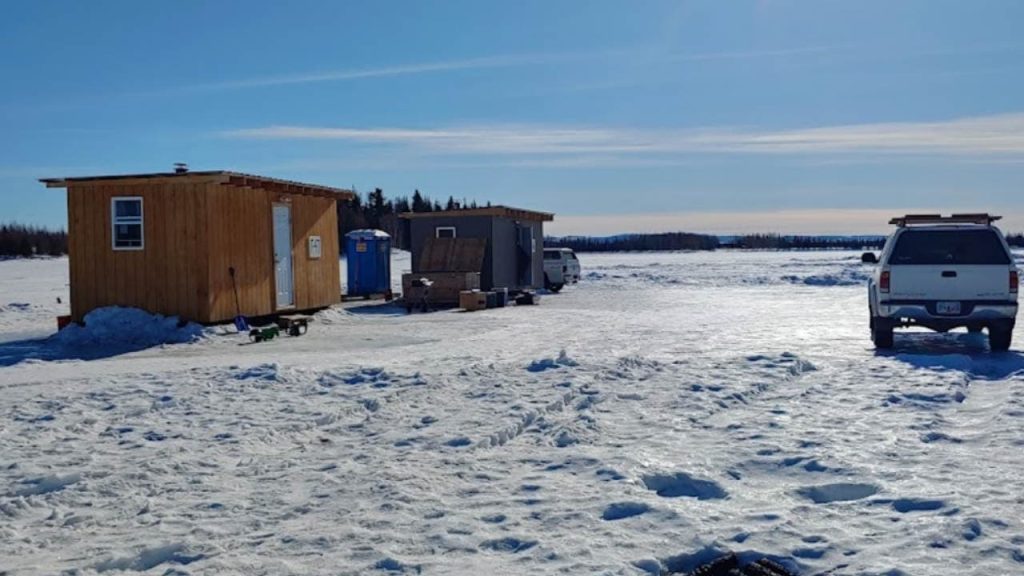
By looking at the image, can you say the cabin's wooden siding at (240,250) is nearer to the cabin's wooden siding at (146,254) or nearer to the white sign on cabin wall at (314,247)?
the cabin's wooden siding at (146,254)

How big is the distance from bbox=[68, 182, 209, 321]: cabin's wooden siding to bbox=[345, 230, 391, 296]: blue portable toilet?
1093 cm

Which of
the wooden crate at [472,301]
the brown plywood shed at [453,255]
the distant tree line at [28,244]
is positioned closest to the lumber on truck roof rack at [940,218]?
the wooden crate at [472,301]

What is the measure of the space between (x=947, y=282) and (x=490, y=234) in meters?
17.0

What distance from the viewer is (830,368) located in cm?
1187

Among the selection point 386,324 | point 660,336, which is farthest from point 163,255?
point 660,336

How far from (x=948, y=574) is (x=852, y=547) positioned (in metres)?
0.54

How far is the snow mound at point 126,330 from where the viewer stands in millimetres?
16891

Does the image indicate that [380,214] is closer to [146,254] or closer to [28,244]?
[28,244]

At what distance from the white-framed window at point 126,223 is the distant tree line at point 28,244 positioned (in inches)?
2001

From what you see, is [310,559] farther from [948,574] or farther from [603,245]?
[603,245]

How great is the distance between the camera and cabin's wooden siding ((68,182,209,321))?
A: 59.3 ft

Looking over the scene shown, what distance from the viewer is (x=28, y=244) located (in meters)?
69.0

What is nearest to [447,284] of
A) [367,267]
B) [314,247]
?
[314,247]

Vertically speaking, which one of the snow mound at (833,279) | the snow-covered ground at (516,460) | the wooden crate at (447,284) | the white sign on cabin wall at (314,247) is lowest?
the snow-covered ground at (516,460)
